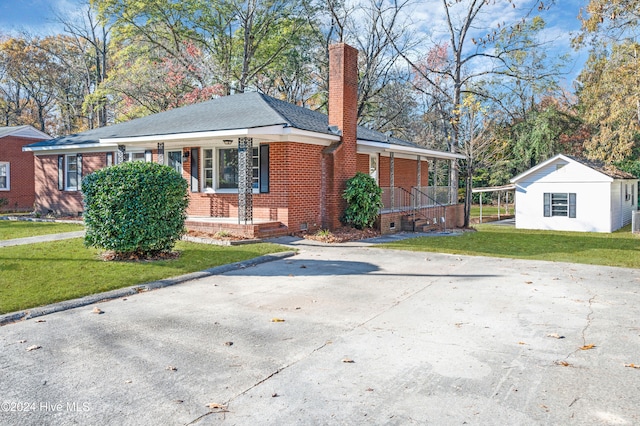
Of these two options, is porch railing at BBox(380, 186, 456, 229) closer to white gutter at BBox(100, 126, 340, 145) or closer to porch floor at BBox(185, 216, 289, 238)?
white gutter at BBox(100, 126, 340, 145)

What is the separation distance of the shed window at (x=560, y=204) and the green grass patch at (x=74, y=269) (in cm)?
1968

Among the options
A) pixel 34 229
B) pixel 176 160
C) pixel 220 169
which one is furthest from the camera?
pixel 176 160

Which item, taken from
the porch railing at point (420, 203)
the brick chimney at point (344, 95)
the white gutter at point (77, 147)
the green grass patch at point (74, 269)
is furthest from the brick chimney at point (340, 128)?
the white gutter at point (77, 147)

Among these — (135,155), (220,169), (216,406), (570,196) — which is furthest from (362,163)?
(216,406)

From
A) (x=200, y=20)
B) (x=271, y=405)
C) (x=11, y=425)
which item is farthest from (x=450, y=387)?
(x=200, y=20)

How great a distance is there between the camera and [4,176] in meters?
24.5

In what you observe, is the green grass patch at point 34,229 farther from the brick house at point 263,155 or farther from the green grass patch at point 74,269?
the brick house at point 263,155

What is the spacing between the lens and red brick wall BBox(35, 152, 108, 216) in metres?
19.9

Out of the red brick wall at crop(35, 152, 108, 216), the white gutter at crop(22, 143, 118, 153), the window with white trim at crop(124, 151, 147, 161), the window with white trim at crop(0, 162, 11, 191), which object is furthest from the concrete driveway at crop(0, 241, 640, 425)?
the window with white trim at crop(0, 162, 11, 191)

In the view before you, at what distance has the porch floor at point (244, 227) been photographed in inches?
514

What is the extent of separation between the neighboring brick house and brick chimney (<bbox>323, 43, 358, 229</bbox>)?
1846cm

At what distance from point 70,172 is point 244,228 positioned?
39.2ft

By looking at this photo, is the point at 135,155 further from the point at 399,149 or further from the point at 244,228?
the point at 399,149

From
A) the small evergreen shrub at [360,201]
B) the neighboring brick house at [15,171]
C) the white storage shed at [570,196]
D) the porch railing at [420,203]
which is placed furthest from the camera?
the neighboring brick house at [15,171]
